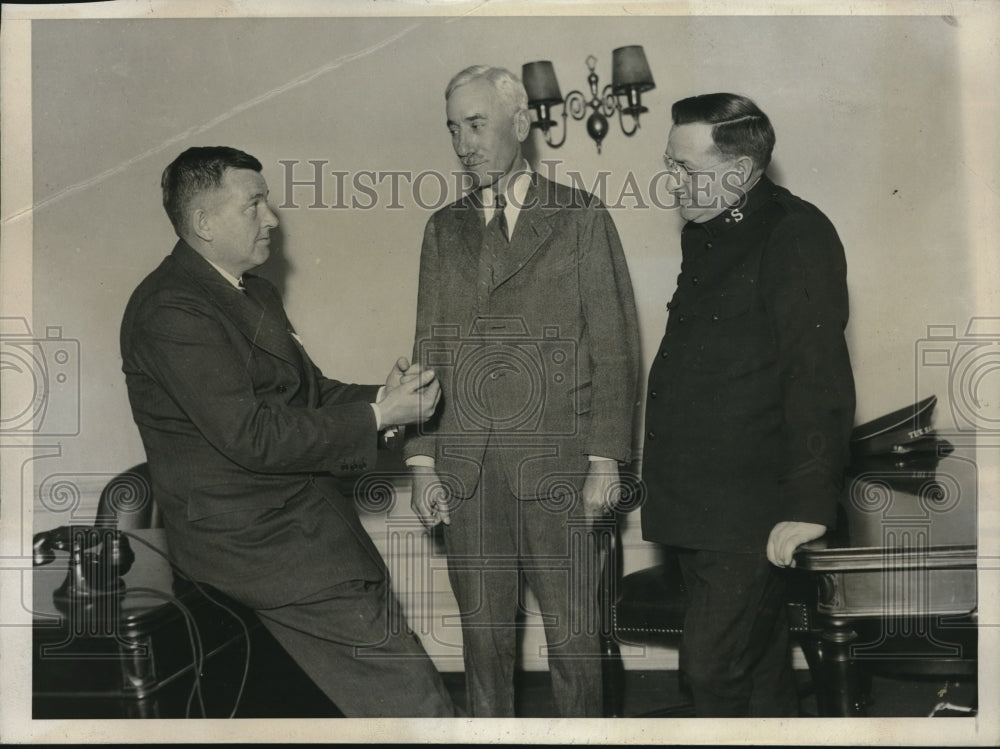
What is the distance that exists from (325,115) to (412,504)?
1001 mm

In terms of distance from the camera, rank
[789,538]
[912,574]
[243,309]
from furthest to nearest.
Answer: [912,574] → [243,309] → [789,538]

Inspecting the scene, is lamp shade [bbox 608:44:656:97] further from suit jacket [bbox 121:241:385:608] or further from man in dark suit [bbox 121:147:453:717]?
suit jacket [bbox 121:241:385:608]

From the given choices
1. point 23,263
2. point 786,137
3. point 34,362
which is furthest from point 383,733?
point 786,137

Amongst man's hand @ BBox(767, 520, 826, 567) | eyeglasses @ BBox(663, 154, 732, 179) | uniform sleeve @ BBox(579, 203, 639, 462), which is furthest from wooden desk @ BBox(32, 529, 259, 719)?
eyeglasses @ BBox(663, 154, 732, 179)

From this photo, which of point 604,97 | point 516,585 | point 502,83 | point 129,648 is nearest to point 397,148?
point 502,83

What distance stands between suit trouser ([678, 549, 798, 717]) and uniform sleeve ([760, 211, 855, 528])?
17 centimetres

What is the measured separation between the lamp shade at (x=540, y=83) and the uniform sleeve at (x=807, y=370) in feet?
2.14

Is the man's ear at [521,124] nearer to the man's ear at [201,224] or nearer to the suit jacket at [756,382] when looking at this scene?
the suit jacket at [756,382]

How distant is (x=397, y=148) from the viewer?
244 centimetres

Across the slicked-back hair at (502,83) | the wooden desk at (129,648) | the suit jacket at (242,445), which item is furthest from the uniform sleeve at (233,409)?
the slicked-back hair at (502,83)

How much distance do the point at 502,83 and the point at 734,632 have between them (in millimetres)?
1395

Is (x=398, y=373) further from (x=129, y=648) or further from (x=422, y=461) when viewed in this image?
(x=129, y=648)

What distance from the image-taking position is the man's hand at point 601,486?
2.27 metres

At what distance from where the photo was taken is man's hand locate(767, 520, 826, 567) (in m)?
2.14
